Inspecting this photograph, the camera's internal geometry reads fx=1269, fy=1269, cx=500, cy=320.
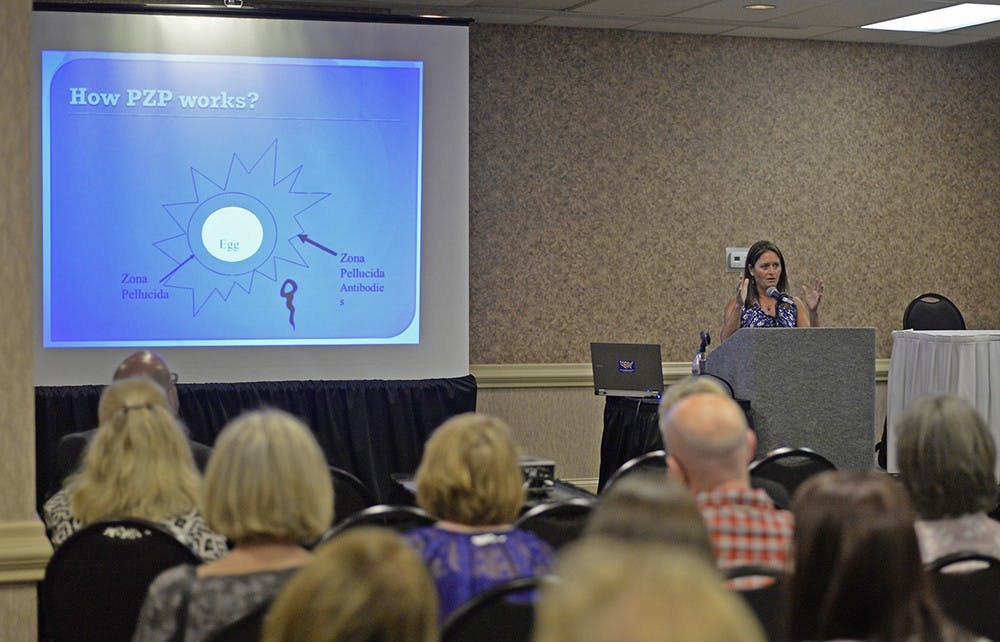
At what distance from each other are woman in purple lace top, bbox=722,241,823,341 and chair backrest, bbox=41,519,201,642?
12.9ft

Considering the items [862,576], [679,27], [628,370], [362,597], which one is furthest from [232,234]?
[362,597]

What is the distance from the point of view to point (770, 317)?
597cm

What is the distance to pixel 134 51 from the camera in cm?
552

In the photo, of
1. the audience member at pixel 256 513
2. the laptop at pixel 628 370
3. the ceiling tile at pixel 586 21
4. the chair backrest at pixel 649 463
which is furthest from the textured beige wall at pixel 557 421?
the audience member at pixel 256 513

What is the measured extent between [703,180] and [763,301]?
1435 millimetres

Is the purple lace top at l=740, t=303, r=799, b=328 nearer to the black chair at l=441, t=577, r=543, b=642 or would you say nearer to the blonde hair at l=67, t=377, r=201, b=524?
the blonde hair at l=67, t=377, r=201, b=524

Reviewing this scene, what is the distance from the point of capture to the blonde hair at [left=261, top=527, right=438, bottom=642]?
119 cm

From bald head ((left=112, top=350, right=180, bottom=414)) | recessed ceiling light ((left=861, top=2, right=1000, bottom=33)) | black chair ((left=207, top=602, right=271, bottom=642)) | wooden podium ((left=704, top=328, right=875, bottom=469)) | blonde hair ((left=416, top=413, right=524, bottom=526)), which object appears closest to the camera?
black chair ((left=207, top=602, right=271, bottom=642))

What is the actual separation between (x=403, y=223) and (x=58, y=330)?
160 cm

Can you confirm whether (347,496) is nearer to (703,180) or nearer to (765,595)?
(765,595)

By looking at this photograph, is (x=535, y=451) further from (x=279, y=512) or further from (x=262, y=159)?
(x=279, y=512)

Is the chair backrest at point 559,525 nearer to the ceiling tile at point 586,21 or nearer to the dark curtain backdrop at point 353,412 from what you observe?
the dark curtain backdrop at point 353,412

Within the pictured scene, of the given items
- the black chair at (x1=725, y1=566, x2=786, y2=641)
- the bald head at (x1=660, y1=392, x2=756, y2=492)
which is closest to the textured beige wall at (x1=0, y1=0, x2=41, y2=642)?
the bald head at (x1=660, y1=392, x2=756, y2=492)

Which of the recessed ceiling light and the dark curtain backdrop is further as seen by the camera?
the recessed ceiling light
